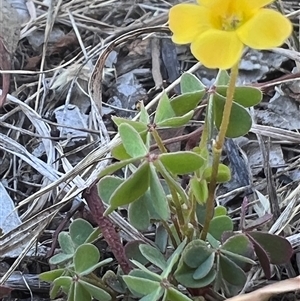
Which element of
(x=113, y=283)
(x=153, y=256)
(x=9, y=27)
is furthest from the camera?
(x=9, y=27)

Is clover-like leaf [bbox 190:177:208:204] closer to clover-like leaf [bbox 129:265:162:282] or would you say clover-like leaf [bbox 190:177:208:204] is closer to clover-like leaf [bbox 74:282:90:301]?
clover-like leaf [bbox 129:265:162:282]

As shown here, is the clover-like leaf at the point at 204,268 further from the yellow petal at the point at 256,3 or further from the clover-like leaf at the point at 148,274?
the yellow petal at the point at 256,3

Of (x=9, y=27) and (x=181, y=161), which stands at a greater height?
(x=181, y=161)

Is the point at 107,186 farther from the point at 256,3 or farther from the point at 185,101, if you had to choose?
the point at 256,3

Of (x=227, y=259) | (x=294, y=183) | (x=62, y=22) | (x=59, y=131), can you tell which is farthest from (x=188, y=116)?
(x=62, y=22)

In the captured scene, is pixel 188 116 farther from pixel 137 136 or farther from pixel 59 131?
pixel 59 131

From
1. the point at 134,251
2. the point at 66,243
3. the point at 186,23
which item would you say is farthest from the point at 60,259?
the point at 186,23

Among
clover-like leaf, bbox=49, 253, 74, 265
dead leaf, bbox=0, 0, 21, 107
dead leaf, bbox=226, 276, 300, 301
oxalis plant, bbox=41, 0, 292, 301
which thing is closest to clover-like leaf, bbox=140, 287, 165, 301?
oxalis plant, bbox=41, 0, 292, 301

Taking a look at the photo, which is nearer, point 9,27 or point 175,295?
point 175,295
